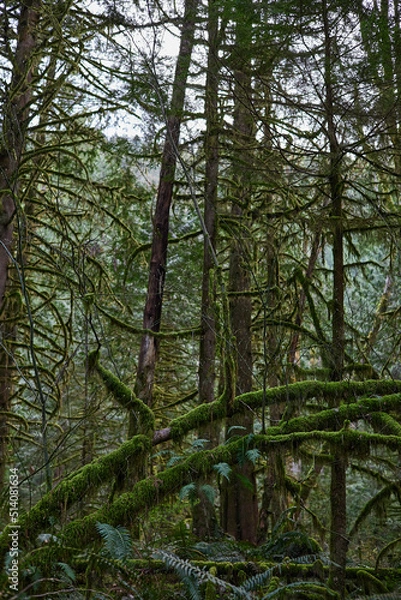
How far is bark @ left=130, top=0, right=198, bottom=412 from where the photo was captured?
7.23m

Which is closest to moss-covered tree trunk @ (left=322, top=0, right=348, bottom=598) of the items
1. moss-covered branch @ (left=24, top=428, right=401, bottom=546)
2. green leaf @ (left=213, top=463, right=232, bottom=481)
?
moss-covered branch @ (left=24, top=428, right=401, bottom=546)

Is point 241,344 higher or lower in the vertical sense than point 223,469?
higher

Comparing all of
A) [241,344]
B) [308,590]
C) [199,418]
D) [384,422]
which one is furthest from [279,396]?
[241,344]

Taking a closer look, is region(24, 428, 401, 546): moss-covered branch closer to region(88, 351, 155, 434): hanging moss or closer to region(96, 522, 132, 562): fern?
region(96, 522, 132, 562): fern

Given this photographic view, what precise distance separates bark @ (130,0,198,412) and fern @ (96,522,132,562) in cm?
268

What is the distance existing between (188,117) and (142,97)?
1123 mm

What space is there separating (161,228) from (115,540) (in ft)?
15.2

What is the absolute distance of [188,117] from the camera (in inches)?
331

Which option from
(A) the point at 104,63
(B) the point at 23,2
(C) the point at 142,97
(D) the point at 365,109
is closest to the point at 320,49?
(D) the point at 365,109

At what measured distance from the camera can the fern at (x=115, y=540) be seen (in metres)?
4.06

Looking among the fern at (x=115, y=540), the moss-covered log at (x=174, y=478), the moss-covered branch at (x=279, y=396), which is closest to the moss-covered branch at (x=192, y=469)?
the moss-covered log at (x=174, y=478)

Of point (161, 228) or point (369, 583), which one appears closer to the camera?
point (369, 583)

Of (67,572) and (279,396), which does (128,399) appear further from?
(67,572)

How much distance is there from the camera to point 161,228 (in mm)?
7824
